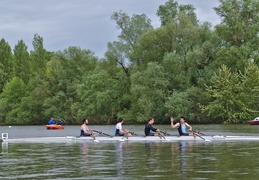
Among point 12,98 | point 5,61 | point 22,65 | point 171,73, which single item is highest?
point 5,61

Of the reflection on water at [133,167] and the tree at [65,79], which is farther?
the tree at [65,79]

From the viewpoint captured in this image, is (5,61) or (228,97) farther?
(5,61)

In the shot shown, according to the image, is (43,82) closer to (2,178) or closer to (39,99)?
(39,99)

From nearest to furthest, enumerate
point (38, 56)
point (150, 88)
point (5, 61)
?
point (150, 88), point (38, 56), point (5, 61)

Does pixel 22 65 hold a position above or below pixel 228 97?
above

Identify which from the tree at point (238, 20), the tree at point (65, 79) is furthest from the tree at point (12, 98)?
the tree at point (238, 20)

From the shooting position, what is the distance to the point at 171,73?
71.6 metres

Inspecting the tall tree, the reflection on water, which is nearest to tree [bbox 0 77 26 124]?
the tall tree

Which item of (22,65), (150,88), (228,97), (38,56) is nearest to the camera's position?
(150,88)

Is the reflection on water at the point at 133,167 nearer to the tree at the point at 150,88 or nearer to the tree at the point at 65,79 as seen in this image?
the tree at the point at 150,88

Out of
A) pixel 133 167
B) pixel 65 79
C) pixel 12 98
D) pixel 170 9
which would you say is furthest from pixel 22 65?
A: pixel 133 167

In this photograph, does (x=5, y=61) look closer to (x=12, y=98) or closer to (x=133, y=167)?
(x=12, y=98)

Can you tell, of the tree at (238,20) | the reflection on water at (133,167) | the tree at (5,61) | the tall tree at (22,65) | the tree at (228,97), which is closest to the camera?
the reflection on water at (133,167)

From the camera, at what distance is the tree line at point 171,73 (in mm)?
68812
